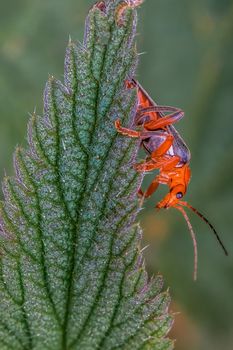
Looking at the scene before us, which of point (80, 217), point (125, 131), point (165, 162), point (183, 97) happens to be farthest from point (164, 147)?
point (183, 97)

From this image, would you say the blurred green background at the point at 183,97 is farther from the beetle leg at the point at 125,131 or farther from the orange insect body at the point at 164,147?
the beetle leg at the point at 125,131

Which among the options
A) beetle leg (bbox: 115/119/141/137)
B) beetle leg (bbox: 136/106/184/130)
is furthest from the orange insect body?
beetle leg (bbox: 115/119/141/137)

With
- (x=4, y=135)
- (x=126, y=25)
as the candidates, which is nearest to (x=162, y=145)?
(x=126, y=25)

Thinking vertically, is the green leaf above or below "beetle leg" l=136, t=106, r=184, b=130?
below

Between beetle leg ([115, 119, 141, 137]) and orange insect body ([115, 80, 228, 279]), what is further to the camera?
orange insect body ([115, 80, 228, 279])

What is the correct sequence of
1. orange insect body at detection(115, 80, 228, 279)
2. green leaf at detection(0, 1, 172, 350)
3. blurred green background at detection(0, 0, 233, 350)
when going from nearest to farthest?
1. green leaf at detection(0, 1, 172, 350)
2. orange insect body at detection(115, 80, 228, 279)
3. blurred green background at detection(0, 0, 233, 350)

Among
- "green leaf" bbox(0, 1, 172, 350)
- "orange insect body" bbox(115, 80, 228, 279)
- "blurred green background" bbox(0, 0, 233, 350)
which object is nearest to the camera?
"green leaf" bbox(0, 1, 172, 350)

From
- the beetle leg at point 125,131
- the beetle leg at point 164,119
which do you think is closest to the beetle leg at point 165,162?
the beetle leg at point 164,119

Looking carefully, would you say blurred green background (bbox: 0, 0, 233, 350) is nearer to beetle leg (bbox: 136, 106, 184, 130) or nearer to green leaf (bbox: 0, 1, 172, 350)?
beetle leg (bbox: 136, 106, 184, 130)
